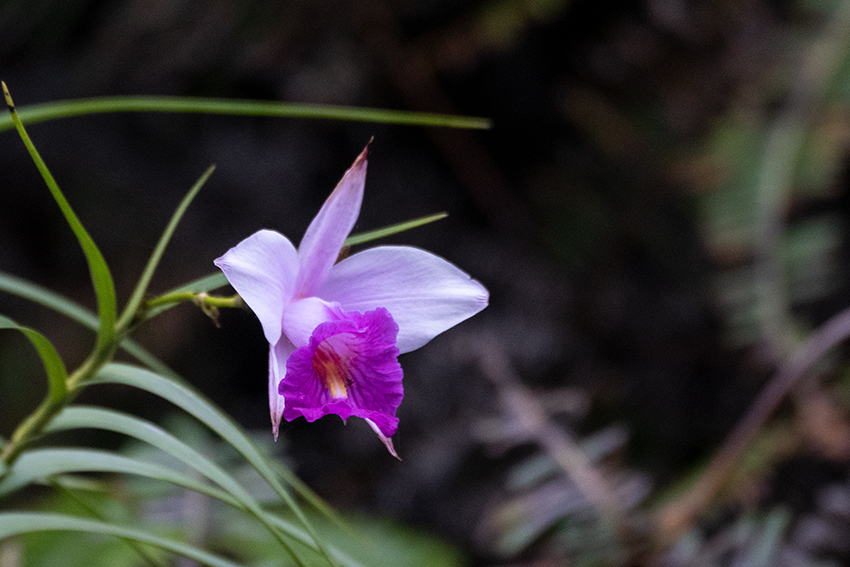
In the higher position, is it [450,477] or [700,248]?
[700,248]

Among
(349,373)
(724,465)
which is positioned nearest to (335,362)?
(349,373)

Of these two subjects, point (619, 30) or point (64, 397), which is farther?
point (619, 30)

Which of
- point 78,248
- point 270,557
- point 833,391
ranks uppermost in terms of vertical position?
point 78,248

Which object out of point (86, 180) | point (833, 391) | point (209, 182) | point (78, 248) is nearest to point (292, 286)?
point (833, 391)

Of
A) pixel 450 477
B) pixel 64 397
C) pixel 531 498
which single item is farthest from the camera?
pixel 450 477

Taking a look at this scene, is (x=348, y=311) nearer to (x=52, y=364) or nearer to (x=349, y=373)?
(x=349, y=373)

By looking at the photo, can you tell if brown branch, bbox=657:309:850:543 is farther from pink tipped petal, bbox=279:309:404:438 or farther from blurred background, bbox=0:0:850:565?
pink tipped petal, bbox=279:309:404:438

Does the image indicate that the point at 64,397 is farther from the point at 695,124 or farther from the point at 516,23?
the point at 695,124
